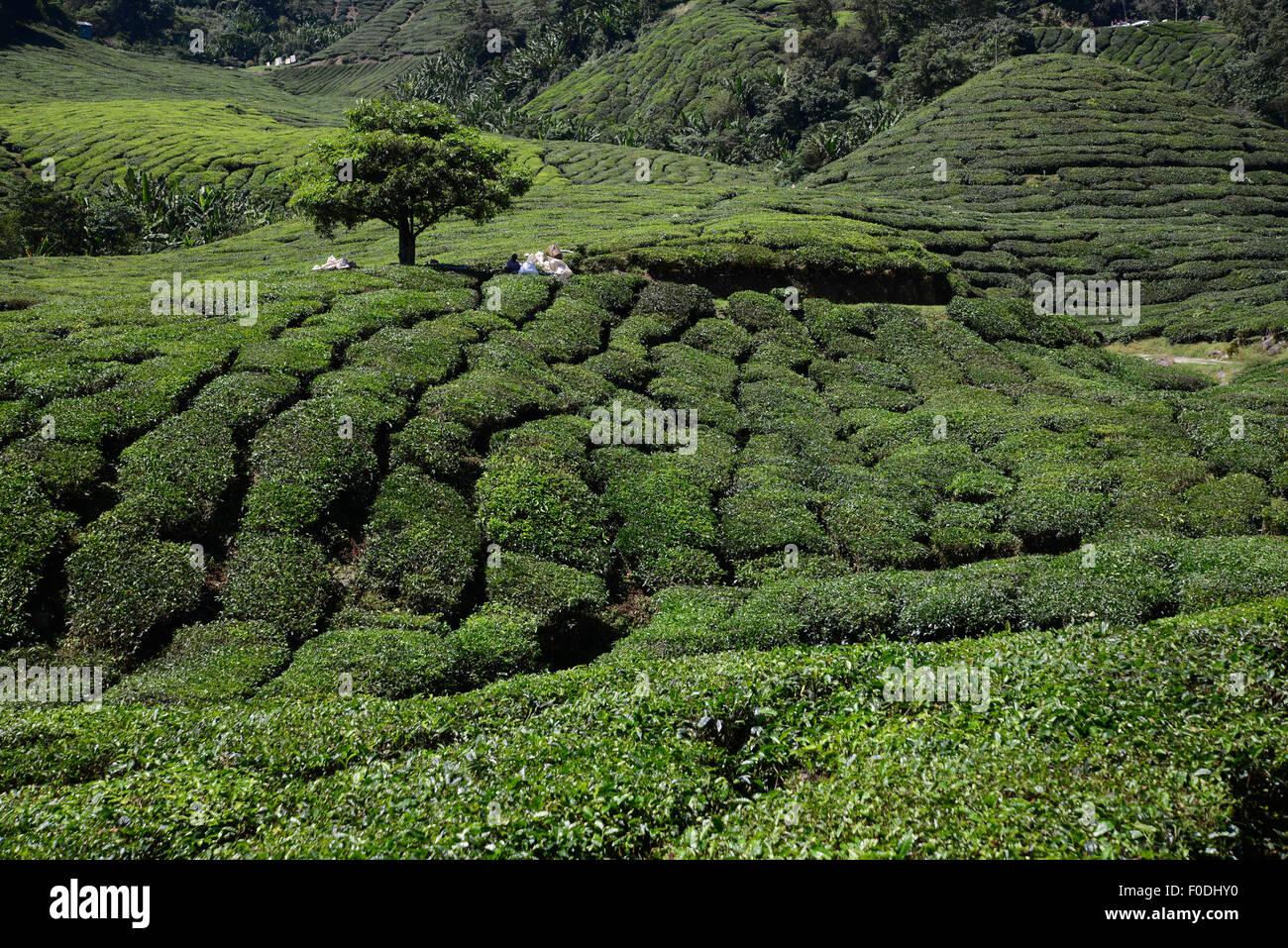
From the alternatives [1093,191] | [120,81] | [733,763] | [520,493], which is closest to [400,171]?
[520,493]

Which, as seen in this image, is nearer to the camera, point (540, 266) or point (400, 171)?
point (400, 171)

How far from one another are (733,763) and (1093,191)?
248ft

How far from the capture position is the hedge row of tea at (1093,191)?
1972 inches

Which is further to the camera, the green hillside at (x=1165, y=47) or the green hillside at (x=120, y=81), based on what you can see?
the green hillside at (x=120, y=81)

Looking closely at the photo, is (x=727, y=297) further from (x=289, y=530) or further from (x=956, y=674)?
(x=956, y=674)

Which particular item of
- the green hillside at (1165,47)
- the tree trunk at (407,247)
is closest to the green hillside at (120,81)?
the tree trunk at (407,247)

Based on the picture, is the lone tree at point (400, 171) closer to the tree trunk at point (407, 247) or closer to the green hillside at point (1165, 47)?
the tree trunk at point (407, 247)

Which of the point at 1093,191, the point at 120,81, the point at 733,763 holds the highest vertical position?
the point at 120,81

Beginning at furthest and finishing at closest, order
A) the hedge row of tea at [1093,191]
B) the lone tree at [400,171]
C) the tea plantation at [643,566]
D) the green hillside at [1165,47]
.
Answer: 1. the green hillside at [1165,47]
2. the hedge row of tea at [1093,191]
3. the lone tree at [400,171]
4. the tea plantation at [643,566]

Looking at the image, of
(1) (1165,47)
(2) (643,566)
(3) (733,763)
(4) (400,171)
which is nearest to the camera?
(3) (733,763)

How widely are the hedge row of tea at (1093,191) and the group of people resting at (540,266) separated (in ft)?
86.6

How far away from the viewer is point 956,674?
11977 mm

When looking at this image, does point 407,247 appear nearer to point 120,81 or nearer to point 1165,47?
point 1165,47

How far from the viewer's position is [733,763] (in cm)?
1078
